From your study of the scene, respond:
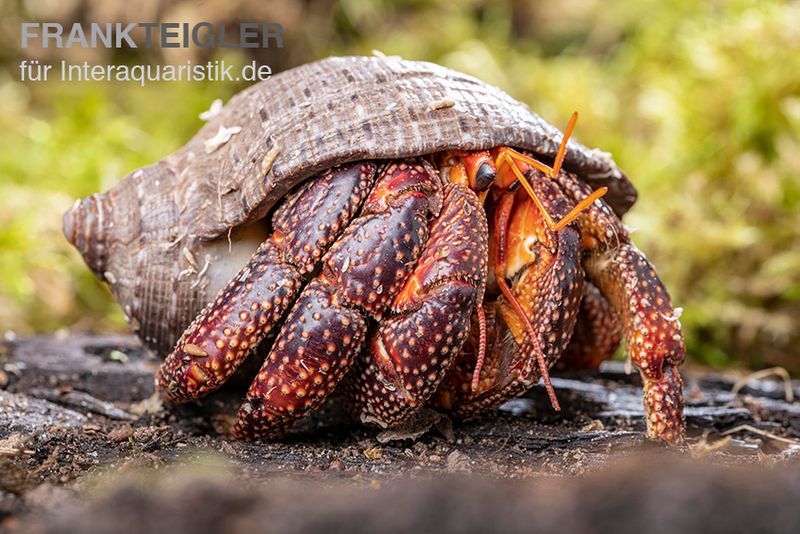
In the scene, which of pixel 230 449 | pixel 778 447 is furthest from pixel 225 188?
pixel 778 447

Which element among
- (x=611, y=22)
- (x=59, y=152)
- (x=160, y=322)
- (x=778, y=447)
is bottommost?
(x=778, y=447)

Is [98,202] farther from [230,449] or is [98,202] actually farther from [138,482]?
[138,482]

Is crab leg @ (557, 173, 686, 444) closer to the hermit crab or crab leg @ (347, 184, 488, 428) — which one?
the hermit crab

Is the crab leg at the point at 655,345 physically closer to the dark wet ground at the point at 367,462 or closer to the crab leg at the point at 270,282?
the dark wet ground at the point at 367,462

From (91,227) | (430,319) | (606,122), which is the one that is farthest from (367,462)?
(606,122)

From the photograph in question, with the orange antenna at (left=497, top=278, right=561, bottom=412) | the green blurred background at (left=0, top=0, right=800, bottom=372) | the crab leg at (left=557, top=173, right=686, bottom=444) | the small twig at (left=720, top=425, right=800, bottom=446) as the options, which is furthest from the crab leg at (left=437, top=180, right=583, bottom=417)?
the green blurred background at (left=0, top=0, right=800, bottom=372)

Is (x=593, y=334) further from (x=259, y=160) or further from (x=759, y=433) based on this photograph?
(x=259, y=160)
